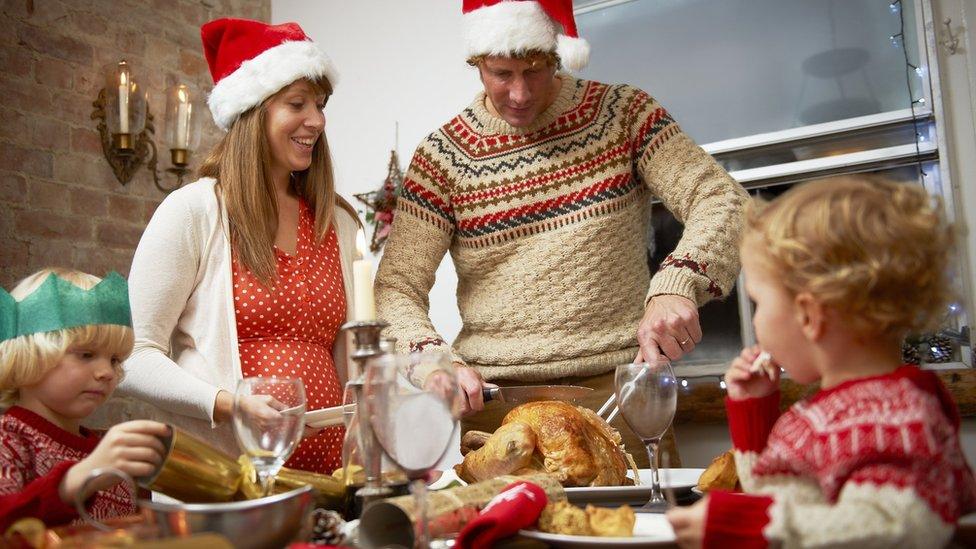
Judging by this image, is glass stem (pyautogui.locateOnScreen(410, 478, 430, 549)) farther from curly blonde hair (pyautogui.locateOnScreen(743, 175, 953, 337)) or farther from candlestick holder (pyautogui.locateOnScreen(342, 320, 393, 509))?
curly blonde hair (pyautogui.locateOnScreen(743, 175, 953, 337))

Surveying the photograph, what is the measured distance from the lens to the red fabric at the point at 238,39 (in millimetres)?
2070

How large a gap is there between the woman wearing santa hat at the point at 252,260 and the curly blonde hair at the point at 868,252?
1.06 m

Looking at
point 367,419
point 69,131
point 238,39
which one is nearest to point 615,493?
point 367,419

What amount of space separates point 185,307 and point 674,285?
982mm

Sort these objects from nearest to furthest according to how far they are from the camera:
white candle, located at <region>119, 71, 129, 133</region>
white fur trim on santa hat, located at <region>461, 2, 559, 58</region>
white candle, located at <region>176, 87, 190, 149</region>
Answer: white fur trim on santa hat, located at <region>461, 2, 559, 58</region>
white candle, located at <region>119, 71, 129, 133</region>
white candle, located at <region>176, 87, 190, 149</region>

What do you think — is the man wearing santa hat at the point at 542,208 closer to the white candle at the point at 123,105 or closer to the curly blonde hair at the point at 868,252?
the curly blonde hair at the point at 868,252

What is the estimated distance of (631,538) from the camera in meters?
0.90

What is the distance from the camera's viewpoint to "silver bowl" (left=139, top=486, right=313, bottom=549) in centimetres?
80

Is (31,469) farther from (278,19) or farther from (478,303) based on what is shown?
(278,19)

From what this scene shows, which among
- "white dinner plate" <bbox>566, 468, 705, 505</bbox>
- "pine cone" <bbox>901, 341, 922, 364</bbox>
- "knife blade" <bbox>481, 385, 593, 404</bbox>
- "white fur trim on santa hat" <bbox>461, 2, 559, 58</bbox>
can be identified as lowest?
"white dinner plate" <bbox>566, 468, 705, 505</bbox>

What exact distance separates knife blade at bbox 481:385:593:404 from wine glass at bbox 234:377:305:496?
52cm

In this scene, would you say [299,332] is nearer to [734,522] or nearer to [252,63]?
[252,63]

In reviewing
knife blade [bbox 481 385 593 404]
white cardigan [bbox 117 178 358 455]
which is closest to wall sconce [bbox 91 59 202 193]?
white cardigan [bbox 117 178 358 455]

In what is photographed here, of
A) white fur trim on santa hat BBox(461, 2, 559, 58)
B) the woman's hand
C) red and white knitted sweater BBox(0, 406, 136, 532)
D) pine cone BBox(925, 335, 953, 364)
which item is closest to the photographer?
the woman's hand
